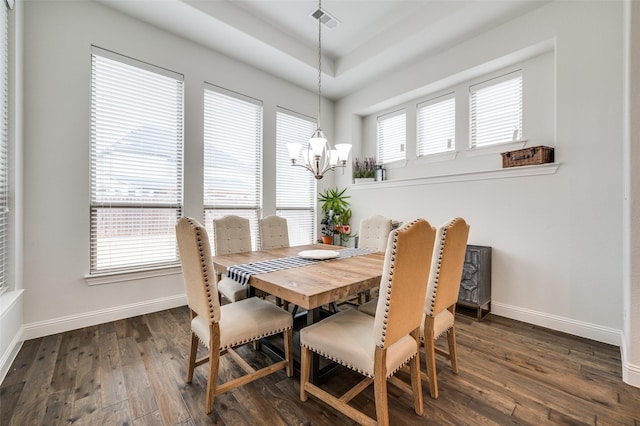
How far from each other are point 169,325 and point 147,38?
312 cm

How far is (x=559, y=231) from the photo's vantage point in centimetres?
273

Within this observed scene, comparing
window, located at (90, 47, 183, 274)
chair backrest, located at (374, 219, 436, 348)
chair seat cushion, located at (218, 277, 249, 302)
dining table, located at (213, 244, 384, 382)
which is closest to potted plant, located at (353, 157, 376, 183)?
dining table, located at (213, 244, 384, 382)

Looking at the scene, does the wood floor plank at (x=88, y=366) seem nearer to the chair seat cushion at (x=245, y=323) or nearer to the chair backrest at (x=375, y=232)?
the chair seat cushion at (x=245, y=323)

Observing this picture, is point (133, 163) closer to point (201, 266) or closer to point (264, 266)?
point (264, 266)

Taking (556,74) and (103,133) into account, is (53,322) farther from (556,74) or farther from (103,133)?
(556,74)

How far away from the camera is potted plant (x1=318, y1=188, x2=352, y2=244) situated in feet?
15.1

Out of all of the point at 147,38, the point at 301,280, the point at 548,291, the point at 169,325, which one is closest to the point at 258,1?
the point at 147,38

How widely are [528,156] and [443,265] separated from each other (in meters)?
2.02

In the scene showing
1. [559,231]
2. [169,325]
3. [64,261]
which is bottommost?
[169,325]

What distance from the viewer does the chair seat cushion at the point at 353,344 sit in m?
1.40

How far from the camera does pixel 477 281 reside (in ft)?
9.70

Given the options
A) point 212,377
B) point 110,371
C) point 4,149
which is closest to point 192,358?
point 212,377

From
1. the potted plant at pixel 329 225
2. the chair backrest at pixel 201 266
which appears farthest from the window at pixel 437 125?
the chair backrest at pixel 201 266

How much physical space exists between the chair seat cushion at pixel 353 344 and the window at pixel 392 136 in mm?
3239
